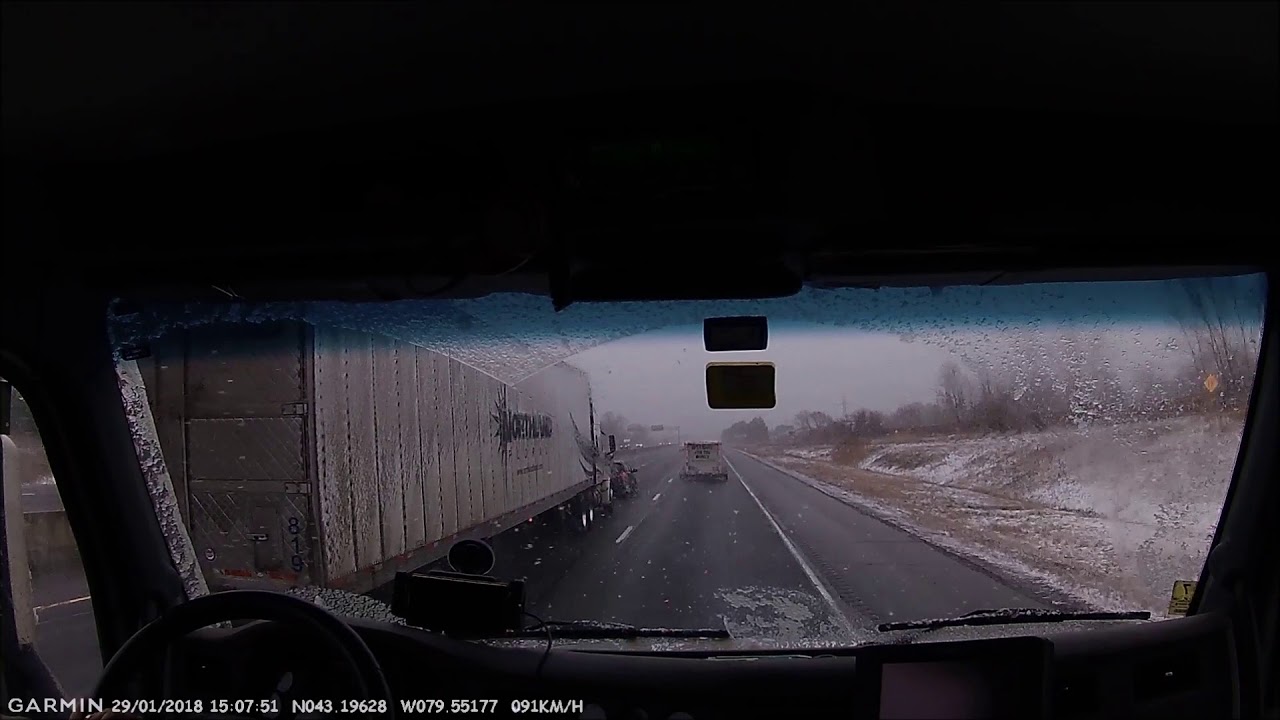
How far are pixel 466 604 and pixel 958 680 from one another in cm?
191

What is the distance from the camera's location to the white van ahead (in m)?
5.02

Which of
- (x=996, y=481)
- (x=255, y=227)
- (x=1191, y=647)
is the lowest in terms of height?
(x=1191, y=647)

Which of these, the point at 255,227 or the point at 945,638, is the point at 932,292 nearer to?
the point at 945,638

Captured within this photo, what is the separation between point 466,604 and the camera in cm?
334

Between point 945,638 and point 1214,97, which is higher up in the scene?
point 1214,97

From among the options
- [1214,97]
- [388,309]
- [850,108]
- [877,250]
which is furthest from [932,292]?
[388,309]

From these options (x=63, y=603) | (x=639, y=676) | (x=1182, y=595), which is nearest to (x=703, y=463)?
(x=639, y=676)

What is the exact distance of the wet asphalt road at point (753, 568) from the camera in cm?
354

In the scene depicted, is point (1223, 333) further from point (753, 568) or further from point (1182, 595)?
point (753, 568)

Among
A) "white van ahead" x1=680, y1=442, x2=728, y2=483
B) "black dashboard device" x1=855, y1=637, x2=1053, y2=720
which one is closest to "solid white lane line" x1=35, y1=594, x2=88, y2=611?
"white van ahead" x1=680, y1=442, x2=728, y2=483

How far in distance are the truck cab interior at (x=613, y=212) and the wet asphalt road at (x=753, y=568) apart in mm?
283

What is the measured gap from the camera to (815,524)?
5109 mm

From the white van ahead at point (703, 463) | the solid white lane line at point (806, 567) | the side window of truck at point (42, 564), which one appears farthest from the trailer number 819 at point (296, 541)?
the solid white lane line at point (806, 567)

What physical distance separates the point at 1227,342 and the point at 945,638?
6.21 feet
